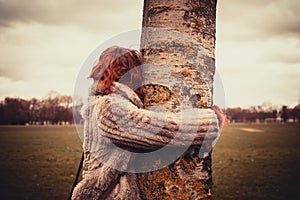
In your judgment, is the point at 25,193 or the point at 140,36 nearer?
the point at 140,36

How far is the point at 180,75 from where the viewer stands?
Result: 2084 millimetres

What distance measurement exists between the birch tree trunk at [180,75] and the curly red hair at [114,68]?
12 centimetres

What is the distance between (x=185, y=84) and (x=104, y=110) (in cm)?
59

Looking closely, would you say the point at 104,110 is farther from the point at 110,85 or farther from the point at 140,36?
the point at 140,36

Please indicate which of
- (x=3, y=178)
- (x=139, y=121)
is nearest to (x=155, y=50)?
(x=139, y=121)

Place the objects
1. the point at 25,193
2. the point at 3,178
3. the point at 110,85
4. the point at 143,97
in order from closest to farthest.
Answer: the point at 110,85 → the point at 143,97 → the point at 25,193 → the point at 3,178

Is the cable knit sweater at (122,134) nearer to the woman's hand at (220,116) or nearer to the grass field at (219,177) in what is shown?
the woman's hand at (220,116)

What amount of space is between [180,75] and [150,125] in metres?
0.45

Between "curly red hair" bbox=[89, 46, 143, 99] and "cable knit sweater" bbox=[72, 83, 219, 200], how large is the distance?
2.7 inches

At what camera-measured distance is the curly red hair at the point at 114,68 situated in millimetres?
2029

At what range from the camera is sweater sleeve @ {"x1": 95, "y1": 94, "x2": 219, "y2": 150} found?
73.7 inches

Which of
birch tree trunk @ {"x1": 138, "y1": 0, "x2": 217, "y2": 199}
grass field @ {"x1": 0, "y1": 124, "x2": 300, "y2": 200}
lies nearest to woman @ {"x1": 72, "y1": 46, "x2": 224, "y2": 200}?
birch tree trunk @ {"x1": 138, "y1": 0, "x2": 217, "y2": 199}

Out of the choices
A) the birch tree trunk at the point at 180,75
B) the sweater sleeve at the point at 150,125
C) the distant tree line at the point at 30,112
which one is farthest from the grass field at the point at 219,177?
the distant tree line at the point at 30,112

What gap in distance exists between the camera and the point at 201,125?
189 centimetres
